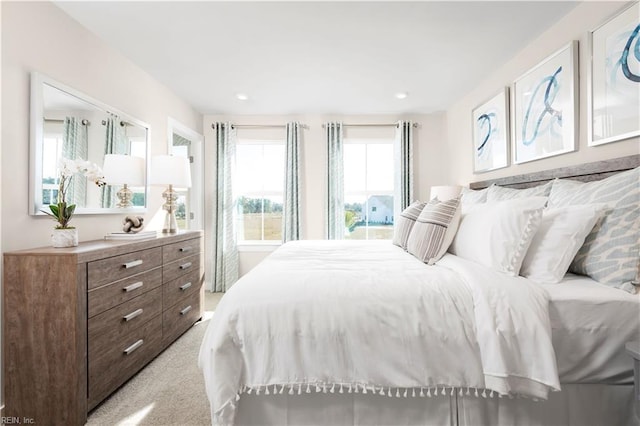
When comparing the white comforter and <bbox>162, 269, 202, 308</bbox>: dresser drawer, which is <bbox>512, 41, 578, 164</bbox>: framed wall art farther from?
<bbox>162, 269, 202, 308</bbox>: dresser drawer

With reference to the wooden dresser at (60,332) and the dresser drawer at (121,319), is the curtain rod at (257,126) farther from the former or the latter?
the wooden dresser at (60,332)

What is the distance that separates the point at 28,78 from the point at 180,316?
201 centimetres

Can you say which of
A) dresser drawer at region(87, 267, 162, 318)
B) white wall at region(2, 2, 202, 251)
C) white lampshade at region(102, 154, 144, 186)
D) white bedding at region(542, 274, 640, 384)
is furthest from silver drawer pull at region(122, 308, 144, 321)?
white bedding at region(542, 274, 640, 384)

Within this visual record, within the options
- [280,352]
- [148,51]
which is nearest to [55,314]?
[280,352]

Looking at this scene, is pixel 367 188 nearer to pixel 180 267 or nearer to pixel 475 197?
pixel 475 197

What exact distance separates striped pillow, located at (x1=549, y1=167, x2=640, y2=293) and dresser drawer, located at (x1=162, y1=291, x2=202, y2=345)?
2776 mm

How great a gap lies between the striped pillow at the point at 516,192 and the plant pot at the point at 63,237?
9.60 ft

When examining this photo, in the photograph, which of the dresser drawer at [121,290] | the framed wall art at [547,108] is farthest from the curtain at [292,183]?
the framed wall art at [547,108]

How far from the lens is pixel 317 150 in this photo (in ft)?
14.5

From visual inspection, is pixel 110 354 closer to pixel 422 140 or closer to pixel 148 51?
pixel 148 51

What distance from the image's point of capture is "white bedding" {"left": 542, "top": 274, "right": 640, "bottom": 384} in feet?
4.00

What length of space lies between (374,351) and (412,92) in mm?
3176

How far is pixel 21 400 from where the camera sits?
1.58m

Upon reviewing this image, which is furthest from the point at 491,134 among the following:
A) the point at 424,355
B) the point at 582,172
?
the point at 424,355
